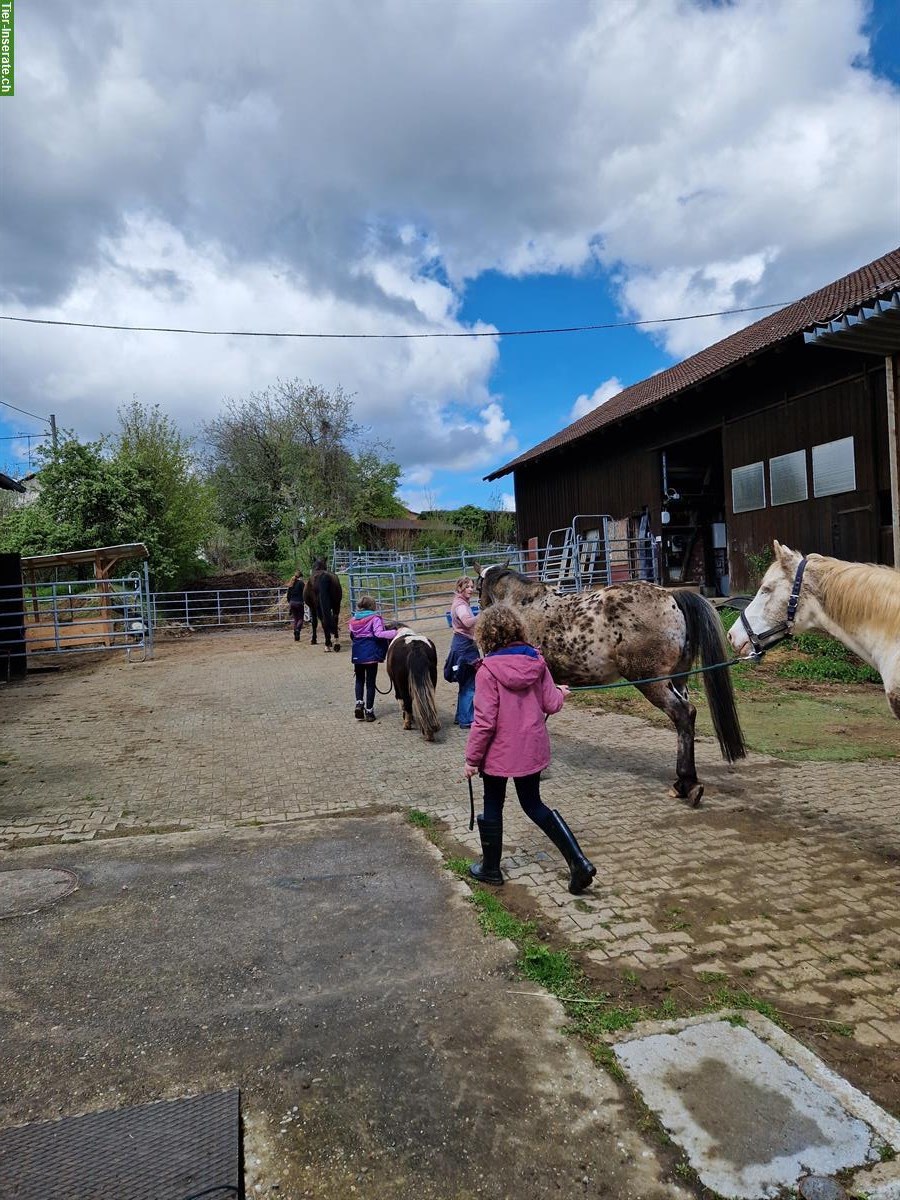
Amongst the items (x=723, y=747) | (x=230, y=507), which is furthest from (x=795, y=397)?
(x=230, y=507)

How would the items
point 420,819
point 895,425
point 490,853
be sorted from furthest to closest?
point 895,425, point 420,819, point 490,853

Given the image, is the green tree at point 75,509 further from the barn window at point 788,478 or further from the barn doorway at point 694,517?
the barn window at point 788,478

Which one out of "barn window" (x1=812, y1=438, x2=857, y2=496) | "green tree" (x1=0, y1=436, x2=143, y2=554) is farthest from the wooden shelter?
"barn window" (x1=812, y1=438, x2=857, y2=496)

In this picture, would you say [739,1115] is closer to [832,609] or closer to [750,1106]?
[750,1106]

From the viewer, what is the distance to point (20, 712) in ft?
33.1

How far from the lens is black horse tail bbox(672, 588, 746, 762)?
541 centimetres

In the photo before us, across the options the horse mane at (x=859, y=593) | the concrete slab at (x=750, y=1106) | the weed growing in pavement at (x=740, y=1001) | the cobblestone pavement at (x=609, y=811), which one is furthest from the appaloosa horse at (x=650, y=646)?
the concrete slab at (x=750, y=1106)

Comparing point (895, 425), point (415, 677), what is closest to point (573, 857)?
point (415, 677)

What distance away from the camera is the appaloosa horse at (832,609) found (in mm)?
4020

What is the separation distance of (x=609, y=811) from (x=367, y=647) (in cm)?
404

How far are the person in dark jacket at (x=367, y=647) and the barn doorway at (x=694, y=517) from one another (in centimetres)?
1195

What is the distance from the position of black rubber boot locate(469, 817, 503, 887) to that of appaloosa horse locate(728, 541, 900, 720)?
7.13 ft

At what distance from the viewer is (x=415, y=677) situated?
7.79m

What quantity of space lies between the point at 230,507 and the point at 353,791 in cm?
3529
